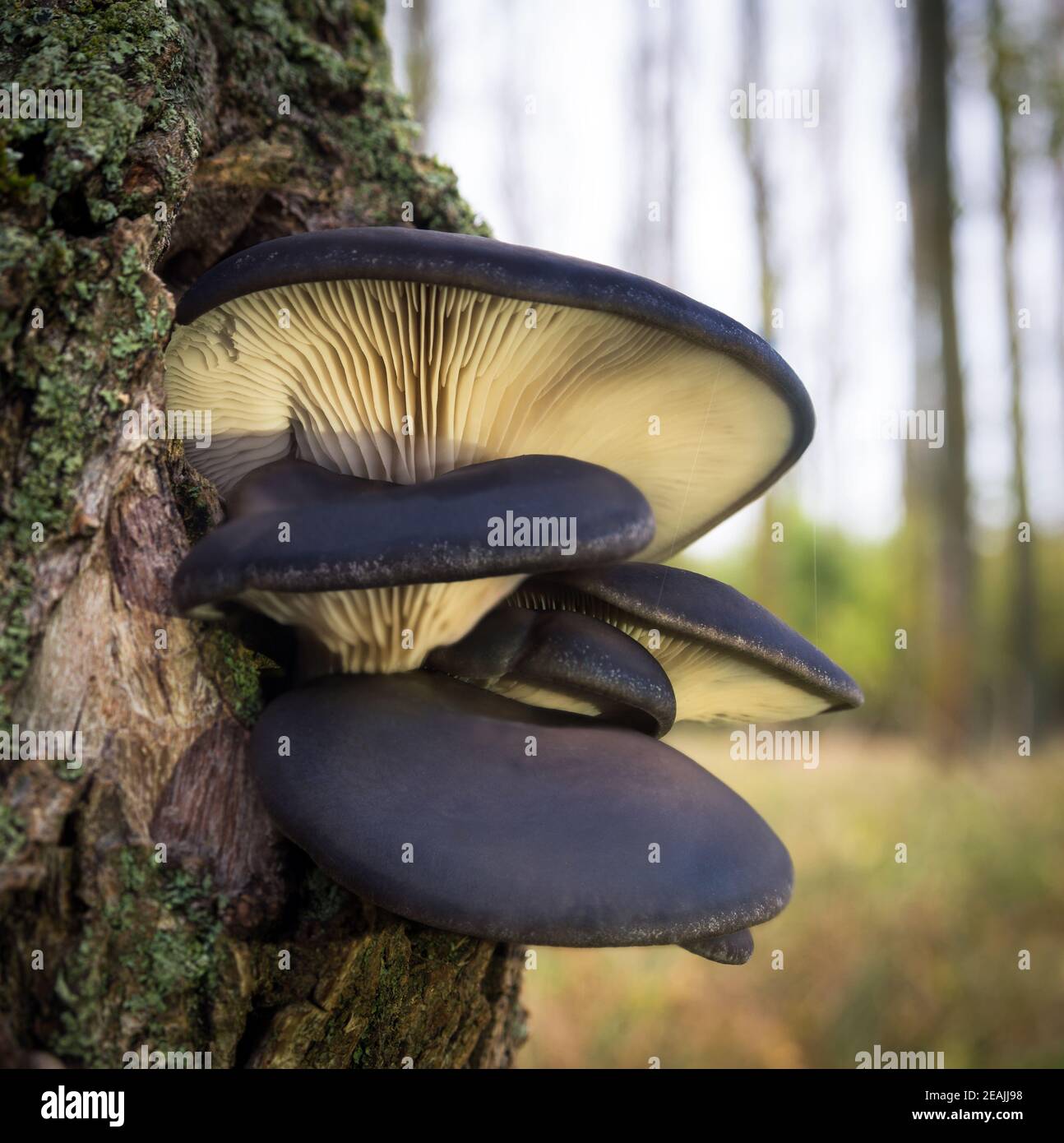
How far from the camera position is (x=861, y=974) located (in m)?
5.44

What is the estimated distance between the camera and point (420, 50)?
40.8 feet

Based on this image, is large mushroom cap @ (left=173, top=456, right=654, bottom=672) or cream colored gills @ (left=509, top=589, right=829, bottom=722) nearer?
large mushroom cap @ (left=173, top=456, right=654, bottom=672)

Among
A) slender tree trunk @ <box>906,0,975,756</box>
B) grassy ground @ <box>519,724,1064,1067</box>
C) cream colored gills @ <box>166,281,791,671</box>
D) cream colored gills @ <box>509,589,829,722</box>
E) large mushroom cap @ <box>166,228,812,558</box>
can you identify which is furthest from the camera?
slender tree trunk @ <box>906,0,975,756</box>

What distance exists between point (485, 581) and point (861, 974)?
5067 millimetres

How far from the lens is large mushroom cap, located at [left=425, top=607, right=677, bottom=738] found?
1686 mm

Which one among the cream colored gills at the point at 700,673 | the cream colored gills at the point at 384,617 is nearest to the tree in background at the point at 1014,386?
the cream colored gills at the point at 700,673

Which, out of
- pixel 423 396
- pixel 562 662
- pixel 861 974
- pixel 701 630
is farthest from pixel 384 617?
pixel 861 974

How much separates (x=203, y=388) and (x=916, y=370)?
36.6ft

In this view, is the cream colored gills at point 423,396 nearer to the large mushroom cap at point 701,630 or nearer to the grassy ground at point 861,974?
the large mushroom cap at point 701,630

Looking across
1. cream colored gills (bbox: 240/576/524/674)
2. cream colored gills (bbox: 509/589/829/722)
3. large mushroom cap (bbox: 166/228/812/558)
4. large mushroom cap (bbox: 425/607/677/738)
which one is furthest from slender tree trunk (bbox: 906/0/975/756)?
cream colored gills (bbox: 240/576/524/674)

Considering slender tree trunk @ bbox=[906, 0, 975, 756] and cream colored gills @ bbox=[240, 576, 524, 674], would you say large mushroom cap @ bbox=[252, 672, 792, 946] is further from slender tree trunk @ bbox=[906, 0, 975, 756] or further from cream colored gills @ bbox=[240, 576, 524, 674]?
slender tree trunk @ bbox=[906, 0, 975, 756]

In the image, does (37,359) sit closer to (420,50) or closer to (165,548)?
(165,548)

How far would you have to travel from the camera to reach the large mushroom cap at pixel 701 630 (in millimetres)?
1762
